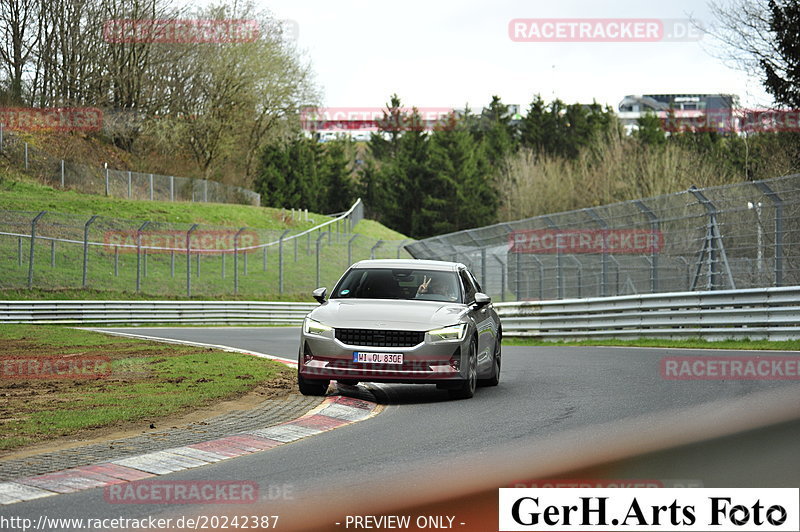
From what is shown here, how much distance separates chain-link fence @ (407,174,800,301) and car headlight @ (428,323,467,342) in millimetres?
9073

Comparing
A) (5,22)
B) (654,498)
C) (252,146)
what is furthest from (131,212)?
(654,498)

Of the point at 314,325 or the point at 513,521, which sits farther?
the point at 314,325

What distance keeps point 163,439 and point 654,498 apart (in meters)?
4.44

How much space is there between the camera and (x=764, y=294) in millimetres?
19062

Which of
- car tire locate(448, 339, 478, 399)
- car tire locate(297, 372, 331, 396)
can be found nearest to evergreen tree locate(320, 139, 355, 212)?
car tire locate(297, 372, 331, 396)

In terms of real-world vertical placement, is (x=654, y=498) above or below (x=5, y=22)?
below

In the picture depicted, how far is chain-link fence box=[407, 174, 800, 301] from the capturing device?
19.9 m

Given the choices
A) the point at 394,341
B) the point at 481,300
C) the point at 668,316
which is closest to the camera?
the point at 394,341

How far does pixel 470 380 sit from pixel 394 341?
3.51 feet

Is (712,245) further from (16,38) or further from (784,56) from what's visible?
(16,38)

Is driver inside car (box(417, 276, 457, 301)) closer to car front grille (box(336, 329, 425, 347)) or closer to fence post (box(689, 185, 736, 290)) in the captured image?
car front grille (box(336, 329, 425, 347))

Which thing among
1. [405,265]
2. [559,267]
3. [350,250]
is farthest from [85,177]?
[405,265]

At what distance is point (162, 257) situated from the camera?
42.1 meters

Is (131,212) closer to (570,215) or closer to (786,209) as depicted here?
(570,215)
